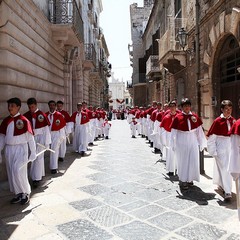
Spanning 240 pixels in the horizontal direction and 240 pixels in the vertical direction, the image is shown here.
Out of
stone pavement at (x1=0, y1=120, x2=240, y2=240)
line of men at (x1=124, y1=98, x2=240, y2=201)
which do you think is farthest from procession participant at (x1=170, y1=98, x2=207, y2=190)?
stone pavement at (x1=0, y1=120, x2=240, y2=240)

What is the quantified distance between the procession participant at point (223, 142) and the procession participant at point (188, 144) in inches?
19.5

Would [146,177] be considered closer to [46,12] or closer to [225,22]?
[225,22]

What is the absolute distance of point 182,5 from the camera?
1438 cm

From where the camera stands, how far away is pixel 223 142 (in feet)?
17.1

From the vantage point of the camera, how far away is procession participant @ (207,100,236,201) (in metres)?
5.08

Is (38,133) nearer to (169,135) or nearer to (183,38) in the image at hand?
(169,135)

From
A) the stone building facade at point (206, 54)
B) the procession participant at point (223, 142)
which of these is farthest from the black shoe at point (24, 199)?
the stone building facade at point (206, 54)

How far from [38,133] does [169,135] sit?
3131mm

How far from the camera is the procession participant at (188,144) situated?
18.8 feet

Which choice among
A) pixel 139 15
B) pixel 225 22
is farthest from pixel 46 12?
pixel 139 15

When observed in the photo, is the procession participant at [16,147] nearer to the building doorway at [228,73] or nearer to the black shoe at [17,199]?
the black shoe at [17,199]

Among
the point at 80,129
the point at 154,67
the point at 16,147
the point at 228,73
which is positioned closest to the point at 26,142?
the point at 16,147

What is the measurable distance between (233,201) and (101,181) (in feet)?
8.90

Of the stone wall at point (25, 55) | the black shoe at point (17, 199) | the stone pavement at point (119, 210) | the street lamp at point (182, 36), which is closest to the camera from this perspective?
the stone pavement at point (119, 210)
